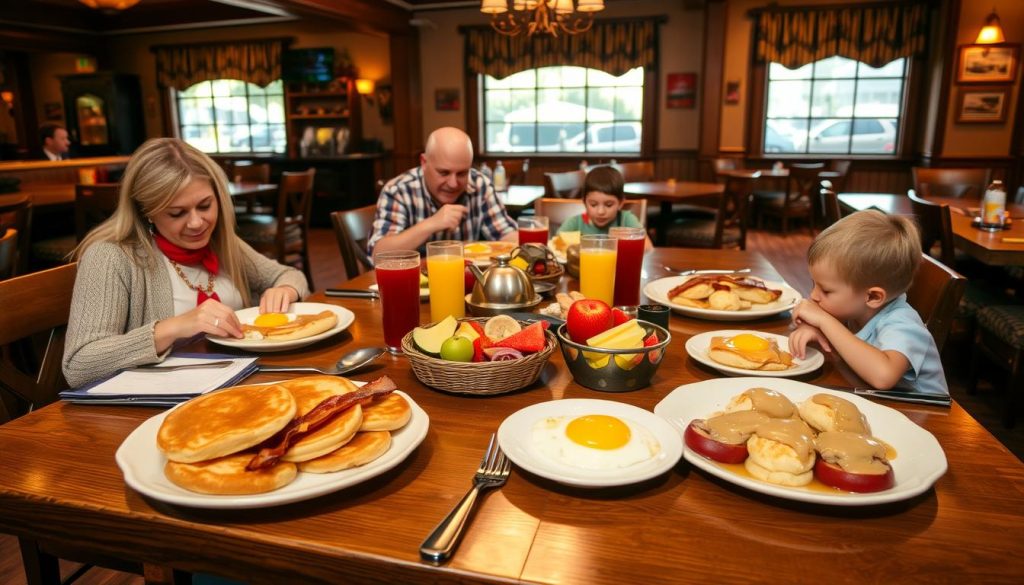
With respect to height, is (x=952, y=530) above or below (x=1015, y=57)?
below

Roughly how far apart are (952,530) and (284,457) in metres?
0.77

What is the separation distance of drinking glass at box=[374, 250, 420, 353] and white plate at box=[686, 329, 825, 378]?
1.88 feet

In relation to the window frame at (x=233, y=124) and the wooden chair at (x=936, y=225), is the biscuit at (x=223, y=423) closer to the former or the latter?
the wooden chair at (x=936, y=225)

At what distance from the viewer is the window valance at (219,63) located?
9438mm

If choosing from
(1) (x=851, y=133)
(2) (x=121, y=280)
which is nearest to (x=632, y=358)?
(2) (x=121, y=280)

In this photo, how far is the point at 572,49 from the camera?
840cm

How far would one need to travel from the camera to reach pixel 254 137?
33.3 ft

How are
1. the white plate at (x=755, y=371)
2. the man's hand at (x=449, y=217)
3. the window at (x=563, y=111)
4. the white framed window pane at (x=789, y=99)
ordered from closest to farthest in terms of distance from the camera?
the white plate at (x=755, y=371), the man's hand at (x=449, y=217), the white framed window pane at (x=789, y=99), the window at (x=563, y=111)

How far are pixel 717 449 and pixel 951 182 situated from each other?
514cm

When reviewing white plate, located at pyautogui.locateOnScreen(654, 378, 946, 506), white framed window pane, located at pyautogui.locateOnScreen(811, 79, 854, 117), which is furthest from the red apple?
white framed window pane, located at pyautogui.locateOnScreen(811, 79, 854, 117)

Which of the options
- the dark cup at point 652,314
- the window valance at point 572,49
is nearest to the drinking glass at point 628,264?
the dark cup at point 652,314

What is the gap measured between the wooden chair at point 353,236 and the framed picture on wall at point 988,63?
7.37m

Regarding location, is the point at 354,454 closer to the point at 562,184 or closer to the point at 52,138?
→ the point at 562,184

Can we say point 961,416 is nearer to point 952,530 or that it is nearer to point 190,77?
point 952,530
